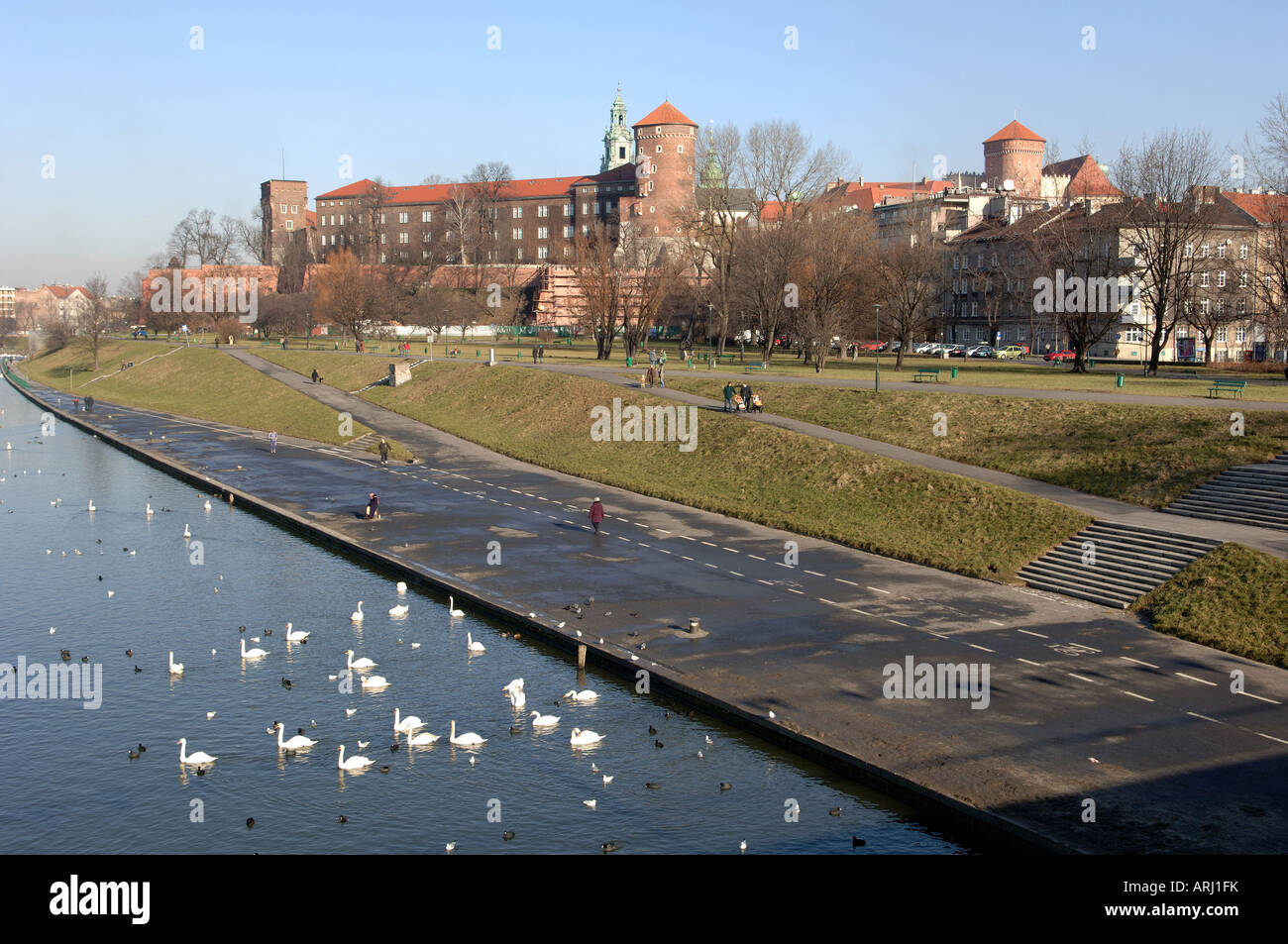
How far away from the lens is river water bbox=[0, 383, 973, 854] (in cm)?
1825

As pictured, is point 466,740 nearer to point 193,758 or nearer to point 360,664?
point 193,758

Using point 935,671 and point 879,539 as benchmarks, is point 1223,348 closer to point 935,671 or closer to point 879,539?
point 879,539

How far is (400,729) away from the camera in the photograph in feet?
72.3

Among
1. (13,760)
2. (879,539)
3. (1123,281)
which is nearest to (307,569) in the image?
(13,760)

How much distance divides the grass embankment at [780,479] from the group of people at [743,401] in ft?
4.87

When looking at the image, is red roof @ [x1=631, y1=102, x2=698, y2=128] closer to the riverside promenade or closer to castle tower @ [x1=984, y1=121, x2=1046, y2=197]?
castle tower @ [x1=984, y1=121, x2=1046, y2=197]

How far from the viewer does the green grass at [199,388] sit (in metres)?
74.2

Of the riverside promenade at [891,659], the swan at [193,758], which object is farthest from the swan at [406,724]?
the riverside promenade at [891,659]

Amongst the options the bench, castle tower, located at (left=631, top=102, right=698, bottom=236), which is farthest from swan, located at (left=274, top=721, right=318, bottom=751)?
castle tower, located at (left=631, top=102, right=698, bottom=236)

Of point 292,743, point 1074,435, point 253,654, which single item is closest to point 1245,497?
point 1074,435

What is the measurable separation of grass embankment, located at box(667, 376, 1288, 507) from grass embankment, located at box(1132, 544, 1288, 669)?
768cm

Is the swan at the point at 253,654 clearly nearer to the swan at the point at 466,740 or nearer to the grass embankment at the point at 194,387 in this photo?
the swan at the point at 466,740

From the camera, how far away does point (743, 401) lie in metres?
57.7

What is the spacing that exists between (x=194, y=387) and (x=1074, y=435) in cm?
7778
